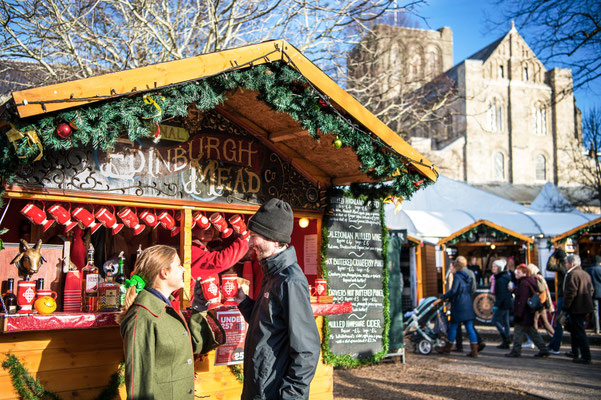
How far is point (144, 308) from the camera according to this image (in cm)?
346

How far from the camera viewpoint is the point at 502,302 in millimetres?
12375

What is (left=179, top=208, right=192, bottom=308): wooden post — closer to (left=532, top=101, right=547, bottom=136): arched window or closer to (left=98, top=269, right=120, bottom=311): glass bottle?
(left=98, top=269, right=120, bottom=311): glass bottle

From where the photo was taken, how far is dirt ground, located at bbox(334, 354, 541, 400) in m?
7.52

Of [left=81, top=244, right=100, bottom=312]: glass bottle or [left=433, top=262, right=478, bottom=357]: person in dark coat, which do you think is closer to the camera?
[left=81, top=244, right=100, bottom=312]: glass bottle

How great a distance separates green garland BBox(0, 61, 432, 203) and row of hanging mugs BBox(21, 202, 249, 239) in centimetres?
59

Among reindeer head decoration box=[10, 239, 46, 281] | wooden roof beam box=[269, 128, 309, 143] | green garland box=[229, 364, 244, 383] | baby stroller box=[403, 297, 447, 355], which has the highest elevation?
wooden roof beam box=[269, 128, 309, 143]

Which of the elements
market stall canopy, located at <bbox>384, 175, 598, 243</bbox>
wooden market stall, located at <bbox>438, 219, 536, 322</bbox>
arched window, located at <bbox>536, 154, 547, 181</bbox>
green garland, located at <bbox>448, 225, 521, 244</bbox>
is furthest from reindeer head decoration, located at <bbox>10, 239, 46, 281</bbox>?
arched window, located at <bbox>536, 154, 547, 181</bbox>

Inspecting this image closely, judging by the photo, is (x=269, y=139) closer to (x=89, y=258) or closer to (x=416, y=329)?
(x=89, y=258)

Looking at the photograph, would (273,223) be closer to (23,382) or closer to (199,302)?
(199,302)

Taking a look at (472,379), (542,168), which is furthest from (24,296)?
(542,168)

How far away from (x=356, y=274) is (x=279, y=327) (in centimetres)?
447

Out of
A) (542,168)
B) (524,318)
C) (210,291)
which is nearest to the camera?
(210,291)

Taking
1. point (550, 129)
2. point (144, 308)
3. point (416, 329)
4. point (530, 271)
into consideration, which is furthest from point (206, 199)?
point (550, 129)

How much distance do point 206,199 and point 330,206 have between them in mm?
1872
